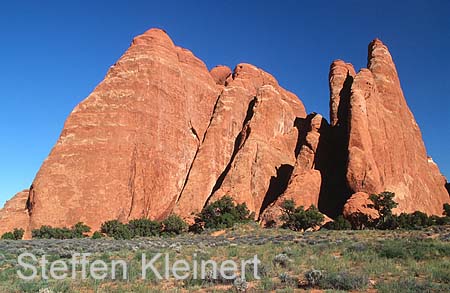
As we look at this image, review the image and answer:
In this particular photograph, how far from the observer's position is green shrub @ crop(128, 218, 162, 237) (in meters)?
42.2

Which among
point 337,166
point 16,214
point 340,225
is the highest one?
point 337,166

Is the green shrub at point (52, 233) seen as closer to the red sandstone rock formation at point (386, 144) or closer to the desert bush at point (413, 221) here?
the red sandstone rock formation at point (386, 144)

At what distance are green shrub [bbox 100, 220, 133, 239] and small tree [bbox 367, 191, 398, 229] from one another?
81.2 feet

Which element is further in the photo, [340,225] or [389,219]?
[340,225]

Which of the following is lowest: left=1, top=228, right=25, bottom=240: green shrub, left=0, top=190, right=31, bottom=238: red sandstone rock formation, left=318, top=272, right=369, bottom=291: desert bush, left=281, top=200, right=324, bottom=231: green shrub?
left=318, top=272, right=369, bottom=291: desert bush

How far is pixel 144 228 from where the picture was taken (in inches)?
1693

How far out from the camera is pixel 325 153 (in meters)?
53.1

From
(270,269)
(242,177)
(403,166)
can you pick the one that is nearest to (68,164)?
(242,177)

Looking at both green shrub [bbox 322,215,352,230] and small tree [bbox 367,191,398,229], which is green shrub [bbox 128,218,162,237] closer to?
green shrub [bbox 322,215,352,230]

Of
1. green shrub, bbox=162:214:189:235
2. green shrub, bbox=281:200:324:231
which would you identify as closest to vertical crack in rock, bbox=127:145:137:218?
green shrub, bbox=162:214:189:235

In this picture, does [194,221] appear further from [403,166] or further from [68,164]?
[403,166]

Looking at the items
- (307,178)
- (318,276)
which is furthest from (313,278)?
(307,178)

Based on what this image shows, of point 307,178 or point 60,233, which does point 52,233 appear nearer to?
point 60,233

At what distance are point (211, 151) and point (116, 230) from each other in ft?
77.8
